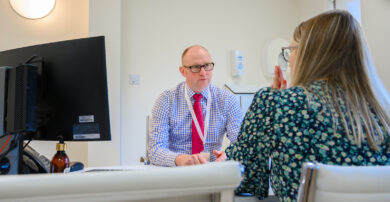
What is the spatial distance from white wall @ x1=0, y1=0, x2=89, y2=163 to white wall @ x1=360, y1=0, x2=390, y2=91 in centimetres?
260

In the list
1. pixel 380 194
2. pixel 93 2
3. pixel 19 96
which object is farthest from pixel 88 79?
pixel 93 2

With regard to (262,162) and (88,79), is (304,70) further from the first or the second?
(88,79)

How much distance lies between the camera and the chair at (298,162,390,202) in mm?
506

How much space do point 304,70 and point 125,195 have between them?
2.39ft

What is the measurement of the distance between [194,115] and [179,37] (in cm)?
170

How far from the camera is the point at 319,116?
0.79 m

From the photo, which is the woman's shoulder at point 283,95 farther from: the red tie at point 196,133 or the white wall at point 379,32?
the white wall at point 379,32

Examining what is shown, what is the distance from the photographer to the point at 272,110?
0.83m

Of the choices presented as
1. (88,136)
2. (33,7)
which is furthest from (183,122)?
(33,7)

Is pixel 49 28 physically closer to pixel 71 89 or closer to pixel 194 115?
pixel 194 115

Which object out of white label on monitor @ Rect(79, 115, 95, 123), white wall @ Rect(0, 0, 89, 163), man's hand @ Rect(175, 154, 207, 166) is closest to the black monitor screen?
white label on monitor @ Rect(79, 115, 95, 123)

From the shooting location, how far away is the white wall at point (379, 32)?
2.38m

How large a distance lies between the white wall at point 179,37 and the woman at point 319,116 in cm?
240

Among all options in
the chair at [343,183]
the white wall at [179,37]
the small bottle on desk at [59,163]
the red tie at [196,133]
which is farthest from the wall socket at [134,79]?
the chair at [343,183]
